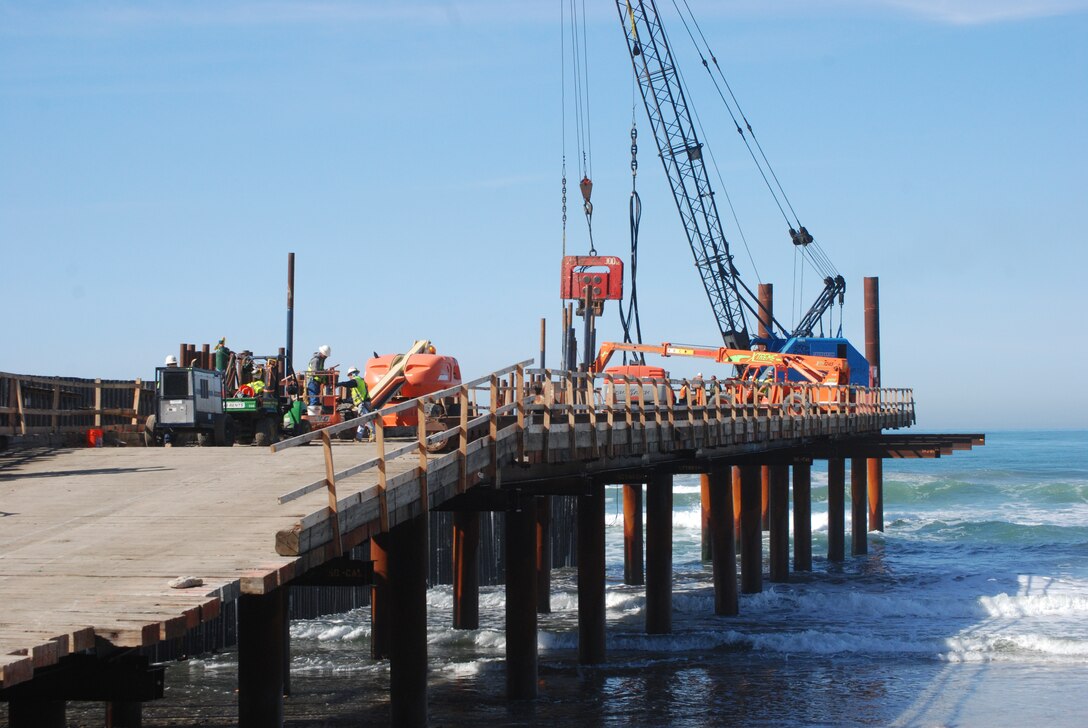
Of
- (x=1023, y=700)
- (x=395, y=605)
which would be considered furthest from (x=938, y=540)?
(x=395, y=605)

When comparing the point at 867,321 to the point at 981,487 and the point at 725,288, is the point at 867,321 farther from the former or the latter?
the point at 981,487

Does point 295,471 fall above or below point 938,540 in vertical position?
above

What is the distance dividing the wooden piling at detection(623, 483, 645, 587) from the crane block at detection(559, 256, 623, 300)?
742cm

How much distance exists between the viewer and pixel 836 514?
1923 inches

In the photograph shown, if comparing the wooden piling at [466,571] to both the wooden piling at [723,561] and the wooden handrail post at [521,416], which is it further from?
the wooden handrail post at [521,416]

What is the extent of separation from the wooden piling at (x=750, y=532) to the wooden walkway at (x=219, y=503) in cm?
1232

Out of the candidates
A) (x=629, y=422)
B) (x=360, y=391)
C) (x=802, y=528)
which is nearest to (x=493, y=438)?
(x=629, y=422)

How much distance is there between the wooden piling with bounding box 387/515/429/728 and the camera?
54.6 feet

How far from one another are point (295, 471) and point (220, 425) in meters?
11.2

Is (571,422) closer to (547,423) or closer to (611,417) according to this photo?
(547,423)

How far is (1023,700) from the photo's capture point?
23.6 metres

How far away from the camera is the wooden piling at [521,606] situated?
21.8 m

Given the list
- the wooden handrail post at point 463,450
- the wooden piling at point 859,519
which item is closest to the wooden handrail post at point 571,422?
the wooden handrail post at point 463,450

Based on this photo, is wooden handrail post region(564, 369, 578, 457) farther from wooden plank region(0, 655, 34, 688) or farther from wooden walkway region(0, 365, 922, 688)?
wooden plank region(0, 655, 34, 688)
